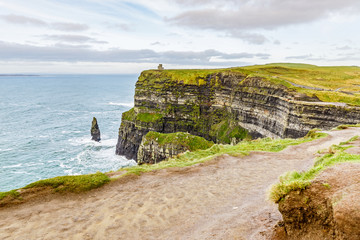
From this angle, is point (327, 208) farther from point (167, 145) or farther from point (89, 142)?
point (89, 142)

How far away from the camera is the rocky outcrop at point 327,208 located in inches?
209

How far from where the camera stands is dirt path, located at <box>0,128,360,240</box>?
9305mm

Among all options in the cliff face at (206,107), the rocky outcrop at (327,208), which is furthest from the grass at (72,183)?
the cliff face at (206,107)

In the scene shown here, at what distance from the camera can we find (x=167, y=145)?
37562 mm

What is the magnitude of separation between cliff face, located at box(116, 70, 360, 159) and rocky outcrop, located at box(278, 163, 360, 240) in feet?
141

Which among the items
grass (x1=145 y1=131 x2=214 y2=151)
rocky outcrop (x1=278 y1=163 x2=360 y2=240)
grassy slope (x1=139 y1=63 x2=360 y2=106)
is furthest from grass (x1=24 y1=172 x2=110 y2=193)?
grassy slope (x1=139 y1=63 x2=360 y2=106)

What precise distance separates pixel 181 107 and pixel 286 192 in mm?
60535

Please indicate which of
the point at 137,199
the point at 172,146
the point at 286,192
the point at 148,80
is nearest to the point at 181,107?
the point at 148,80

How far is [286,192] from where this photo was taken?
673 centimetres

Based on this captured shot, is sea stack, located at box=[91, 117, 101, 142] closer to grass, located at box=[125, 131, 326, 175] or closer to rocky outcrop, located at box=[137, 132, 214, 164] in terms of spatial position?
rocky outcrop, located at box=[137, 132, 214, 164]

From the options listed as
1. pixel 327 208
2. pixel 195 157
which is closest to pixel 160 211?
pixel 327 208

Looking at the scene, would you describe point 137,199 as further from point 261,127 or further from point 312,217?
point 261,127

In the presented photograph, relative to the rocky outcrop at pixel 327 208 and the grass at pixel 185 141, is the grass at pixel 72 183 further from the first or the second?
the grass at pixel 185 141

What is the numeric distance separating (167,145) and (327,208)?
106 feet
